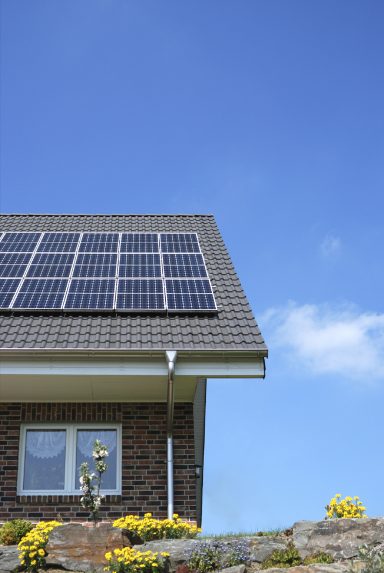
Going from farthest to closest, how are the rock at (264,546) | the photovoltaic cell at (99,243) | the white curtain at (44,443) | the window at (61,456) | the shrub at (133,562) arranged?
the photovoltaic cell at (99,243) < the white curtain at (44,443) < the window at (61,456) < the rock at (264,546) < the shrub at (133,562)

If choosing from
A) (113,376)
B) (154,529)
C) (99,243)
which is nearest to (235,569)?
(154,529)

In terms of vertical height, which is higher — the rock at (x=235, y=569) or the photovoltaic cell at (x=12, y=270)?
the photovoltaic cell at (x=12, y=270)

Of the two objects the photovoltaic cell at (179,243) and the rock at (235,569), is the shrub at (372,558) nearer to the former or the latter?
the rock at (235,569)

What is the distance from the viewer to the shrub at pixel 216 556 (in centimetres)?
986

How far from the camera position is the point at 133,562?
9547 millimetres

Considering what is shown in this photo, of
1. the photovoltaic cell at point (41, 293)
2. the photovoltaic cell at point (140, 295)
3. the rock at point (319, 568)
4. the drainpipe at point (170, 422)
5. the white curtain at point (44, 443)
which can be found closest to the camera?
the rock at point (319, 568)

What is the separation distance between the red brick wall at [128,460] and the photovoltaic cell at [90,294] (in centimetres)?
175

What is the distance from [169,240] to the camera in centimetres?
1756

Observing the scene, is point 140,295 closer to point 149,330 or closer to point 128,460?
point 149,330

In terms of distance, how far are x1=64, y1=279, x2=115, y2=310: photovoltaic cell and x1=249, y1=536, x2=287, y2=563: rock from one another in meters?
5.15

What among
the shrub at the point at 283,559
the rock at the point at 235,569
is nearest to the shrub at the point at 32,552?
the rock at the point at 235,569

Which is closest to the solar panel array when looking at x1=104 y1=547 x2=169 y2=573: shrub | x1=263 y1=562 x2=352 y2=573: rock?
x1=104 y1=547 x2=169 y2=573: shrub

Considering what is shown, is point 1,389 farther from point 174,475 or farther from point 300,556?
point 300,556

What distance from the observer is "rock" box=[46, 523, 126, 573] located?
32.8ft
